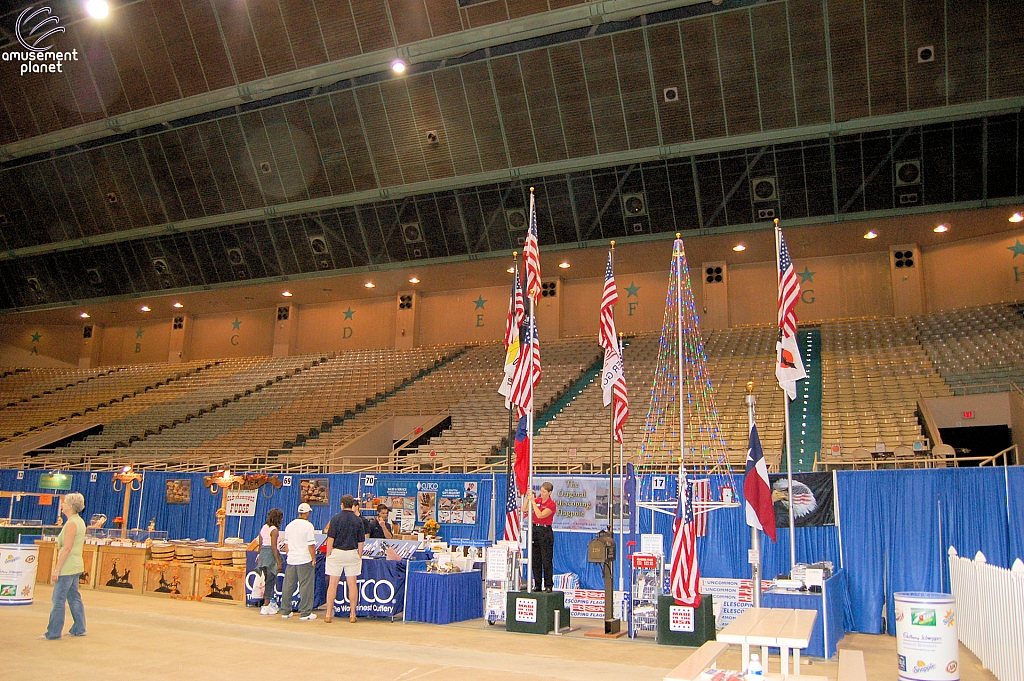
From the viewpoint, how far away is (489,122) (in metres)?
21.0

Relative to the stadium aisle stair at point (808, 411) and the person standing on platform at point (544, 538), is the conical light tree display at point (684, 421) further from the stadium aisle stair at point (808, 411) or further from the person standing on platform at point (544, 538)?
the person standing on platform at point (544, 538)

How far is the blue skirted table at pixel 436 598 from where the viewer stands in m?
11.0

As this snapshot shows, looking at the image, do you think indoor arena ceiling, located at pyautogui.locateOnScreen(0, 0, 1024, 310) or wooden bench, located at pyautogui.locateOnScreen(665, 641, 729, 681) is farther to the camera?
indoor arena ceiling, located at pyautogui.locateOnScreen(0, 0, 1024, 310)

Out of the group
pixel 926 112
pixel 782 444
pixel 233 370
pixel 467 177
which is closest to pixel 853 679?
pixel 782 444

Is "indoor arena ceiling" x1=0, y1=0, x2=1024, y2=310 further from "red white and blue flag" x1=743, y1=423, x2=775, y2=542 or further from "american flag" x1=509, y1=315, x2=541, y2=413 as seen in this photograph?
"red white and blue flag" x1=743, y1=423, x2=775, y2=542

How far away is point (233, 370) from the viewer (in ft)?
98.2

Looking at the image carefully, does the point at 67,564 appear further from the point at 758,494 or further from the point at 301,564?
the point at 758,494

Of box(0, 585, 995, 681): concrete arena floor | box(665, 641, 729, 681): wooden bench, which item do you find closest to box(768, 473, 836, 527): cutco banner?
box(0, 585, 995, 681): concrete arena floor

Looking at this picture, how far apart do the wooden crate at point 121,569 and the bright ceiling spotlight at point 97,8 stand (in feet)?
47.0

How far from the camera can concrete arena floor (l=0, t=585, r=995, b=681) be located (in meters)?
7.29

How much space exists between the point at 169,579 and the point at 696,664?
10.6 m

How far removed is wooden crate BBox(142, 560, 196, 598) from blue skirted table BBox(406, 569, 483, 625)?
14.1 ft

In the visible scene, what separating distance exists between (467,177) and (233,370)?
13.4 m

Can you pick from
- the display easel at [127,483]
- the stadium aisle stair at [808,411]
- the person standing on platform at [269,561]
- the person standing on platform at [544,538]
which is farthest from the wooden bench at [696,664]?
the display easel at [127,483]
